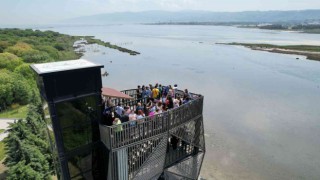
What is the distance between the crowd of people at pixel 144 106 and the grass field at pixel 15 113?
2518cm

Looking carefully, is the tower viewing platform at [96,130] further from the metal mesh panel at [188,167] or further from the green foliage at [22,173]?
the green foliage at [22,173]

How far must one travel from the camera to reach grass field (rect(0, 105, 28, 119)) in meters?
34.9

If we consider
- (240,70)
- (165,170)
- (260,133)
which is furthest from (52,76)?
(240,70)

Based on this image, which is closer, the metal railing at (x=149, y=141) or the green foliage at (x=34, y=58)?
the metal railing at (x=149, y=141)

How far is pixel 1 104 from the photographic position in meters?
38.2

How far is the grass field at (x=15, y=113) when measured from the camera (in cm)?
3488

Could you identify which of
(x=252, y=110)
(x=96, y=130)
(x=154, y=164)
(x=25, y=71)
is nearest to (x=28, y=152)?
(x=96, y=130)

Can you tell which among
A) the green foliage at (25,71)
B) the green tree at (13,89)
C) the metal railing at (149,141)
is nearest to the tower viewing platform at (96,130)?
the metal railing at (149,141)

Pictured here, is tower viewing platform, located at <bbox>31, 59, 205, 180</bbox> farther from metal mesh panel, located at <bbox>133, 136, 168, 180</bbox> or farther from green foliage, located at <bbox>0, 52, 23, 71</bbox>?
green foliage, located at <bbox>0, 52, 23, 71</bbox>

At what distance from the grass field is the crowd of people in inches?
991

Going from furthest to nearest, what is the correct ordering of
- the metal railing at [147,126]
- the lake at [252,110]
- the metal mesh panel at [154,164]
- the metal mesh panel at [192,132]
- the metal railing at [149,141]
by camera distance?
the lake at [252,110], the metal mesh panel at [192,132], the metal mesh panel at [154,164], the metal railing at [149,141], the metal railing at [147,126]

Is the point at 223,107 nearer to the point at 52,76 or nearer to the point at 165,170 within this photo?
the point at 165,170

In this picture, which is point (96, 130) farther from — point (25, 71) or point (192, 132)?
point (25, 71)

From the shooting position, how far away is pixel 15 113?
A: 36.4 metres
